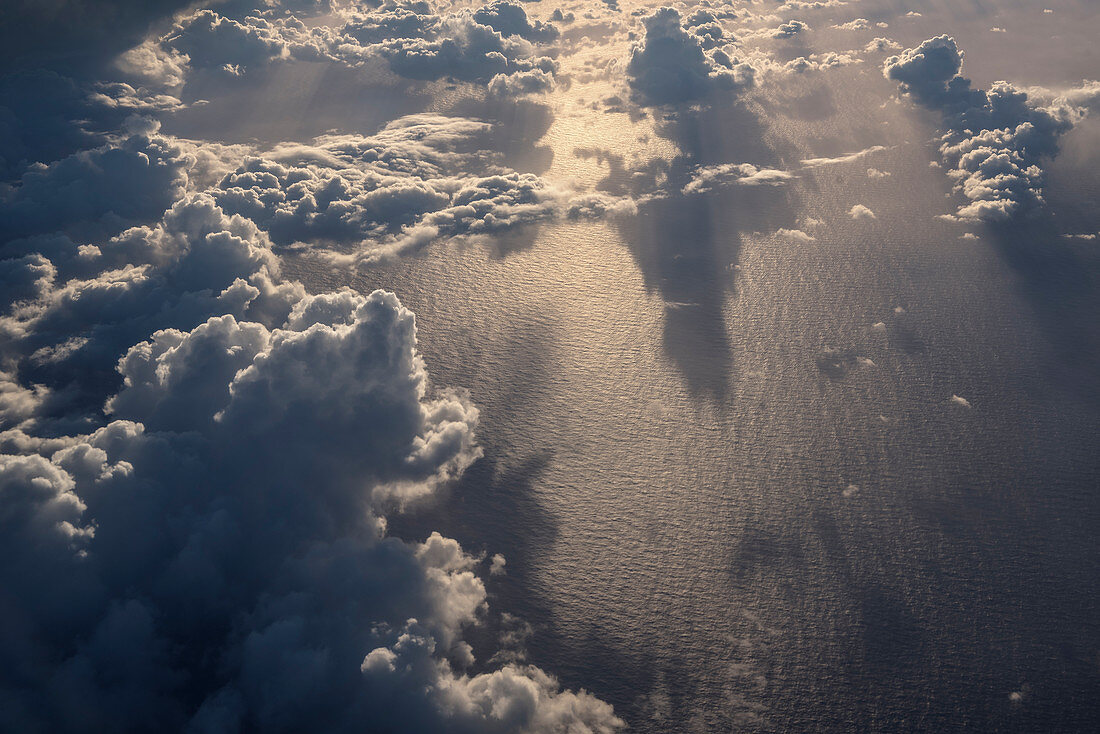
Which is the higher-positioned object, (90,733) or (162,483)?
(162,483)

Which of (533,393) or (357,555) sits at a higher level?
(357,555)

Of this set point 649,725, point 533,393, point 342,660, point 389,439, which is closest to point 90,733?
point 342,660

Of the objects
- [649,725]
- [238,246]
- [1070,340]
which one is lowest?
[649,725]

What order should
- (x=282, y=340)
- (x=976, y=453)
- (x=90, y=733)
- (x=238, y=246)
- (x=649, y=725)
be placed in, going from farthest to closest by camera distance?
(x=238, y=246) < (x=976, y=453) < (x=282, y=340) < (x=649, y=725) < (x=90, y=733)

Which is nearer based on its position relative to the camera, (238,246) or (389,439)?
(389,439)

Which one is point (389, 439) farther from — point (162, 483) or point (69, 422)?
point (69, 422)

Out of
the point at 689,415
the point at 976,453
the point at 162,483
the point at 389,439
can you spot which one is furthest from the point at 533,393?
the point at 976,453

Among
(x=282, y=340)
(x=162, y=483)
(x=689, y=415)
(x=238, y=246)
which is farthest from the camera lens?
(x=238, y=246)

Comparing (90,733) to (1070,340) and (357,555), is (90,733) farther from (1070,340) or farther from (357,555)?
(1070,340)

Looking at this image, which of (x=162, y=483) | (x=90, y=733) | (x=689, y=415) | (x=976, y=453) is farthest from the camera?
(x=689, y=415)
